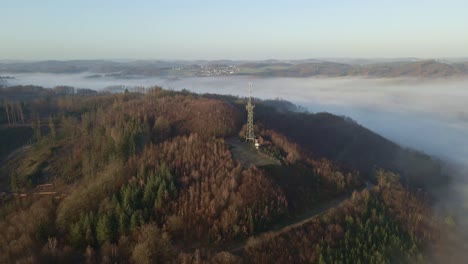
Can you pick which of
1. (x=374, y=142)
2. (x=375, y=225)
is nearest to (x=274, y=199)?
(x=375, y=225)

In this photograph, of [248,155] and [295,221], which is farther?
[248,155]

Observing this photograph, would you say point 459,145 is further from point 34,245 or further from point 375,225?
point 34,245

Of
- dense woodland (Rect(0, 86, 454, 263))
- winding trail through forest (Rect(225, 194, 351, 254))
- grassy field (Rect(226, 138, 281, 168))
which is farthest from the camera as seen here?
grassy field (Rect(226, 138, 281, 168))

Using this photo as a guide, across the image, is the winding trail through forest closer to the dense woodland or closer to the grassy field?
the dense woodland

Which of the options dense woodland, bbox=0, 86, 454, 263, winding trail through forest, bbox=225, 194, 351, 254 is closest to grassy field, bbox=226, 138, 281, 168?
dense woodland, bbox=0, 86, 454, 263

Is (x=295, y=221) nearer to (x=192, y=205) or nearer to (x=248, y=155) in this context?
(x=192, y=205)

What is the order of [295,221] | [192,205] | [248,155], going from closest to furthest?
[192,205], [295,221], [248,155]

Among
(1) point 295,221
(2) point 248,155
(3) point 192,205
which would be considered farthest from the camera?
(2) point 248,155

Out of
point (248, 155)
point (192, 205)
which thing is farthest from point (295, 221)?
point (248, 155)

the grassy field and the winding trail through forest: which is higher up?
the grassy field
